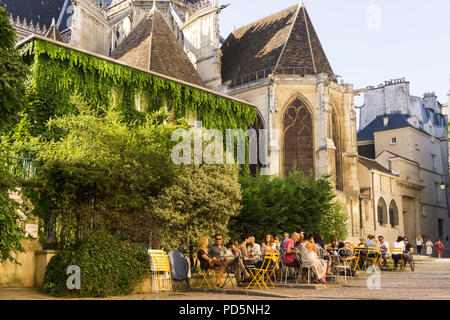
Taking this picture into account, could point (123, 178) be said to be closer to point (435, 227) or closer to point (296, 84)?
point (296, 84)

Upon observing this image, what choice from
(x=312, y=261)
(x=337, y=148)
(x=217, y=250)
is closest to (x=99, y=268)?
(x=217, y=250)

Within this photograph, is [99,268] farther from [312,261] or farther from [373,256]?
[373,256]

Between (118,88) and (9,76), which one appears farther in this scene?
(118,88)

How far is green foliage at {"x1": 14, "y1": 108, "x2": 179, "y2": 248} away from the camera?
440 inches

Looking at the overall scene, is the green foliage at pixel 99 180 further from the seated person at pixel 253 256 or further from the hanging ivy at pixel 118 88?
the seated person at pixel 253 256

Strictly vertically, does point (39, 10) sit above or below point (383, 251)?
above

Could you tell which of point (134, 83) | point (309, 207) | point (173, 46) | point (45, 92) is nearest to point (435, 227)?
point (309, 207)

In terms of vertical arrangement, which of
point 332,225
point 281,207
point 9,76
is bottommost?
point 332,225

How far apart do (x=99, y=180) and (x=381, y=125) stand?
34.4 metres

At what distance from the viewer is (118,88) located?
17.7 m

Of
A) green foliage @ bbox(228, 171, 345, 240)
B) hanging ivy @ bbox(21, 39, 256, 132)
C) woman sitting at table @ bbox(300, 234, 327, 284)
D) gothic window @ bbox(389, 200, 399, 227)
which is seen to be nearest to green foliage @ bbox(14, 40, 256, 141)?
hanging ivy @ bbox(21, 39, 256, 132)

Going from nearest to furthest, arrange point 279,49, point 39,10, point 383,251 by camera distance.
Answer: point 383,251, point 279,49, point 39,10

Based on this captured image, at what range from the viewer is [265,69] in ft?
91.9
